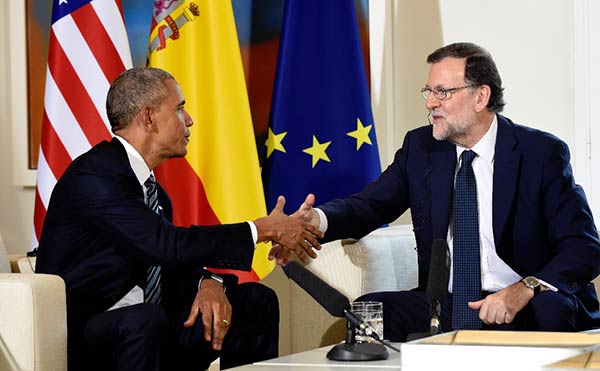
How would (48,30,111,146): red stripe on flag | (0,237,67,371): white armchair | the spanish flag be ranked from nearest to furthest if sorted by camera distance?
(0,237,67,371): white armchair
(48,30,111,146): red stripe on flag
the spanish flag

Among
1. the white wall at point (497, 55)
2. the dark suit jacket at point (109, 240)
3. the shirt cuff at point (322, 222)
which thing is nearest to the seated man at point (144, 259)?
the dark suit jacket at point (109, 240)

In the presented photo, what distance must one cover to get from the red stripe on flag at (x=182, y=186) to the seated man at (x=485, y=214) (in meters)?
0.69

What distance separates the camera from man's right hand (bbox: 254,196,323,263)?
9.96 feet

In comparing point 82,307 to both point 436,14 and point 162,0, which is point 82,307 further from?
point 436,14

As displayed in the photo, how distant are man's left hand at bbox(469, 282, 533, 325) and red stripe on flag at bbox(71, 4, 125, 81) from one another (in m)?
1.77

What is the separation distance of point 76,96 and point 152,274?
103 centimetres

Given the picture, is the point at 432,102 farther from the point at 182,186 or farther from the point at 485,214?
the point at 182,186

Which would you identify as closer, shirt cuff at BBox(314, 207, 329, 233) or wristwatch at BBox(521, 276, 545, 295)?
wristwatch at BBox(521, 276, 545, 295)

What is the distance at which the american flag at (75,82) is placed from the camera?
3.67 metres

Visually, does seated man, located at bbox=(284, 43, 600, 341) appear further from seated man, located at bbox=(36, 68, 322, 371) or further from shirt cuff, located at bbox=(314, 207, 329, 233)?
seated man, located at bbox=(36, 68, 322, 371)

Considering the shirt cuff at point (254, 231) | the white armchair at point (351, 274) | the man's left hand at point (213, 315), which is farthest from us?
the white armchair at point (351, 274)

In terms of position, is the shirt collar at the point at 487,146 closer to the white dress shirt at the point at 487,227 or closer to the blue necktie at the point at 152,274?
the white dress shirt at the point at 487,227

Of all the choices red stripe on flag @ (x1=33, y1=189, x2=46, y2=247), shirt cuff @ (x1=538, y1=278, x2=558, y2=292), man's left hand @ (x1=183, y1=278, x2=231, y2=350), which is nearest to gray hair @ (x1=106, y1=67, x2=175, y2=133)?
man's left hand @ (x1=183, y1=278, x2=231, y2=350)

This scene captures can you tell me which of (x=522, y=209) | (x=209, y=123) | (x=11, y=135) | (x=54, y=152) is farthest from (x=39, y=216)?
(x=522, y=209)
